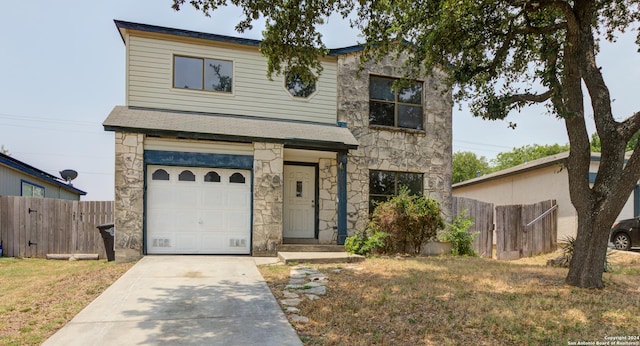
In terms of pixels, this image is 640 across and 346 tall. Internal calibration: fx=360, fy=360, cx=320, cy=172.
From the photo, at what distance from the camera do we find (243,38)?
33.1ft

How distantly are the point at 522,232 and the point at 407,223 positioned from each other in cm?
407

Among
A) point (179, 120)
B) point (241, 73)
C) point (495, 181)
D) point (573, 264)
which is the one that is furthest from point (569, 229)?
point (179, 120)

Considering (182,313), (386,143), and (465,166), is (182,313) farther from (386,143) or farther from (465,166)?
(465,166)

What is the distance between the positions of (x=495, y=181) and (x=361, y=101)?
9.68m

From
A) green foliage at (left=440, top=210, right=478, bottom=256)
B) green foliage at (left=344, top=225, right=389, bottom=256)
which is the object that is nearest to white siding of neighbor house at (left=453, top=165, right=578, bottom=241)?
green foliage at (left=440, top=210, right=478, bottom=256)

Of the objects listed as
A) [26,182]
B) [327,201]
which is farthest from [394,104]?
[26,182]

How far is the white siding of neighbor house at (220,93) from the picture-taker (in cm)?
952

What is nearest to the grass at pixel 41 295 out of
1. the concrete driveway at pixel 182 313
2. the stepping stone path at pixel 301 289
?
the concrete driveway at pixel 182 313

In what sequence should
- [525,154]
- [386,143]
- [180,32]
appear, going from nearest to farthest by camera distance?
[180,32] → [386,143] → [525,154]

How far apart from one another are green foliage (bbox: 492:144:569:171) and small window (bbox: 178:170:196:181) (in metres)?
33.7

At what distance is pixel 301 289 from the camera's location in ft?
19.3

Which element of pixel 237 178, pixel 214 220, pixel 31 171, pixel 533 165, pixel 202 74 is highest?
pixel 202 74

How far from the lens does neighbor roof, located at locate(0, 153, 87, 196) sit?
11797 mm

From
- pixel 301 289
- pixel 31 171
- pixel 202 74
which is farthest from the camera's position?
pixel 31 171
